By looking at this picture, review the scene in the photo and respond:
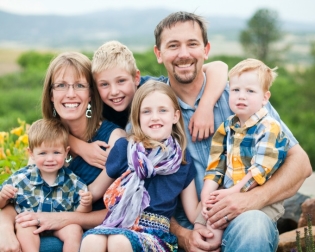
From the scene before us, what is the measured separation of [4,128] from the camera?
7.95 metres

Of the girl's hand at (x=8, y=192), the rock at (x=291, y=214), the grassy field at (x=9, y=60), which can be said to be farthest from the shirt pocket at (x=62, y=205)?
the grassy field at (x=9, y=60)

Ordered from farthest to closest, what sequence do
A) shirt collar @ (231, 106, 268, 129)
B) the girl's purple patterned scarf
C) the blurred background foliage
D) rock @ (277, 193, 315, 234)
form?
the blurred background foliage
rock @ (277, 193, 315, 234)
shirt collar @ (231, 106, 268, 129)
the girl's purple patterned scarf

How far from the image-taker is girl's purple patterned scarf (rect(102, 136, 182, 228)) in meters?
3.18

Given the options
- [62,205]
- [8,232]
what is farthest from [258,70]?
[8,232]

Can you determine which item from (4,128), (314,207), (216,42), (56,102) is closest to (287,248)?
(314,207)

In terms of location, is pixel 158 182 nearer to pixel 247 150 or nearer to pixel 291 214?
pixel 247 150

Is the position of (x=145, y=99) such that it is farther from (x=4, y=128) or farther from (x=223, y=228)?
(x=4, y=128)

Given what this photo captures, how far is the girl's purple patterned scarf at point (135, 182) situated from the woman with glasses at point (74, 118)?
0.30 m

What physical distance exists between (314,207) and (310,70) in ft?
25.9

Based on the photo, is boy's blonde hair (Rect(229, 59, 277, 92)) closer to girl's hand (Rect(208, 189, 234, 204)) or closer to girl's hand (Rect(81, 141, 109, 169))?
girl's hand (Rect(208, 189, 234, 204))

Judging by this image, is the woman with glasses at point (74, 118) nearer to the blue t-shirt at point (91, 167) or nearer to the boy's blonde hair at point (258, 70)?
the blue t-shirt at point (91, 167)

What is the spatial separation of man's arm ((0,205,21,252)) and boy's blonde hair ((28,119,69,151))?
1.37 ft

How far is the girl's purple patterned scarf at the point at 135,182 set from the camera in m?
3.18

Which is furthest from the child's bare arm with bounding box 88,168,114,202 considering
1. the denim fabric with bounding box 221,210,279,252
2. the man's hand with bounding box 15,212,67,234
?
the denim fabric with bounding box 221,210,279,252
